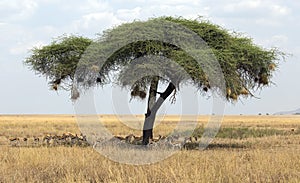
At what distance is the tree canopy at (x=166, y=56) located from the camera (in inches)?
928

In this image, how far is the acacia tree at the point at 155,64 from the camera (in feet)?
76.8

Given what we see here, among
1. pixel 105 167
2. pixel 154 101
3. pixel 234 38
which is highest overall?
pixel 234 38

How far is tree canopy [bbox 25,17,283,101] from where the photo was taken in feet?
77.3

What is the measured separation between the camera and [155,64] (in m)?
23.0

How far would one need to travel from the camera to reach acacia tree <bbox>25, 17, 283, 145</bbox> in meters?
23.4

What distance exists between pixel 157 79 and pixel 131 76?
155 cm

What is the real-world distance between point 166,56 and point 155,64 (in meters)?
1.10

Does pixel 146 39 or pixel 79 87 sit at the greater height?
pixel 146 39

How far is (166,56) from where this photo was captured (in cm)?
2381

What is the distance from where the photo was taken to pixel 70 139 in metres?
26.4

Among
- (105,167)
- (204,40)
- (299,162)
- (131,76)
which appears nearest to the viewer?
(105,167)

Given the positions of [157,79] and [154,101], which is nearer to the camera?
[157,79]

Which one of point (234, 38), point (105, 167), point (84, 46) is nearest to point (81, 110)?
point (84, 46)

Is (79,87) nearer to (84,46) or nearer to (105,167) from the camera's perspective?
(84,46)
